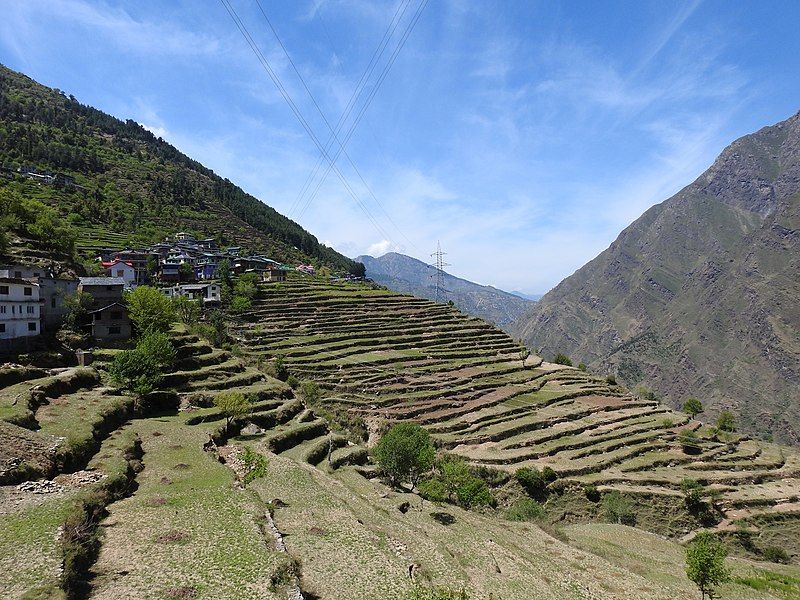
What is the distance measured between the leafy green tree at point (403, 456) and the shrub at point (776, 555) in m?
31.7

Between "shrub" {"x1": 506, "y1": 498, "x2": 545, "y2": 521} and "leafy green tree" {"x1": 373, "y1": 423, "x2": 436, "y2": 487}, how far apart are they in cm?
847

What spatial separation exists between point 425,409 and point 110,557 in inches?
1632

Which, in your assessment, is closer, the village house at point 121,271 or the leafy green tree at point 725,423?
the leafy green tree at point 725,423

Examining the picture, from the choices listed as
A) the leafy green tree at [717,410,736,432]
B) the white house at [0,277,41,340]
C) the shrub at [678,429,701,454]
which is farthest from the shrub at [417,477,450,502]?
the leafy green tree at [717,410,736,432]

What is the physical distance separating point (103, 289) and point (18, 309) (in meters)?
17.4

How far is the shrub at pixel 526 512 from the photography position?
121 ft

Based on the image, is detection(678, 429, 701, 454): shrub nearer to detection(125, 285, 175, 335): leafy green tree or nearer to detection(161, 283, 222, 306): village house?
detection(125, 285, 175, 335): leafy green tree

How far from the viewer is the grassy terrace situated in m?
47.2

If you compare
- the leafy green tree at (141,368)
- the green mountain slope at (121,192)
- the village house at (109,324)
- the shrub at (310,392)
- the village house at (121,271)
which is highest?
the green mountain slope at (121,192)

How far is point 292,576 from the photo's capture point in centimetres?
1616

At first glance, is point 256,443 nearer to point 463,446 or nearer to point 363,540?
point 363,540

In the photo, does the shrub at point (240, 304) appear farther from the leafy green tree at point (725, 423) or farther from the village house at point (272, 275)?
the leafy green tree at point (725, 423)

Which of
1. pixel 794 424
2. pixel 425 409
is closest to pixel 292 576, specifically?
pixel 425 409

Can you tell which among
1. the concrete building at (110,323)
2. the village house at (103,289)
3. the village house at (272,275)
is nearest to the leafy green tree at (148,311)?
the concrete building at (110,323)
